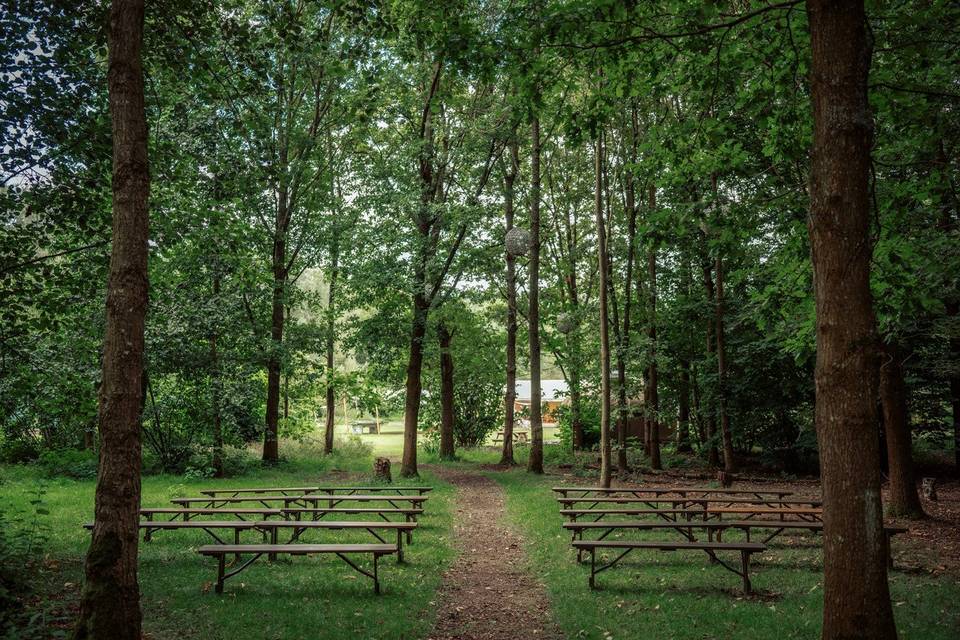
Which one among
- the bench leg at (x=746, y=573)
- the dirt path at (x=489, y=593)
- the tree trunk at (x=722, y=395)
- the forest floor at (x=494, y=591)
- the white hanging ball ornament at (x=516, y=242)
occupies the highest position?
the white hanging ball ornament at (x=516, y=242)

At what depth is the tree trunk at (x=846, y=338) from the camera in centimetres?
363

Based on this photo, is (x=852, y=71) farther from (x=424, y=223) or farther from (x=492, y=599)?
(x=424, y=223)

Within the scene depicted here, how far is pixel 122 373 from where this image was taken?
4680mm

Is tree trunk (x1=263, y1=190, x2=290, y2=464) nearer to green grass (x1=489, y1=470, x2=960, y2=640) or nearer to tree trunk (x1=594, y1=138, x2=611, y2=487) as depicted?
tree trunk (x1=594, y1=138, x2=611, y2=487)

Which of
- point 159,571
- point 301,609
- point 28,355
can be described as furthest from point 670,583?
point 28,355

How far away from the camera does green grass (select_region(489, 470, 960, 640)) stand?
562 cm

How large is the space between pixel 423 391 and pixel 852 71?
80.4 ft

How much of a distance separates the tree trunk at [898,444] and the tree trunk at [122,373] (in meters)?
10.6

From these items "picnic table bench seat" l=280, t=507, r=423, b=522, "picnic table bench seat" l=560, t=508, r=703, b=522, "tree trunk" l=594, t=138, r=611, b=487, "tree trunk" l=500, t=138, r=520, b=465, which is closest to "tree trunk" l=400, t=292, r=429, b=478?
"tree trunk" l=500, t=138, r=520, b=465

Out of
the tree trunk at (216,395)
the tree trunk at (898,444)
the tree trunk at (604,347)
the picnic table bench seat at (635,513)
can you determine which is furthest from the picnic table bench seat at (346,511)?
the tree trunk at (898,444)

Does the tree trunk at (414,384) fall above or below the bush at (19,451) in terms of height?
above

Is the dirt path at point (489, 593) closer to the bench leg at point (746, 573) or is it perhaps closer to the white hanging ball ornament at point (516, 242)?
the bench leg at point (746, 573)

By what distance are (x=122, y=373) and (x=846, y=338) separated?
15.9 ft

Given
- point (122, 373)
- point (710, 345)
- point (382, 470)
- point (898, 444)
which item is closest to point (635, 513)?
point (898, 444)
